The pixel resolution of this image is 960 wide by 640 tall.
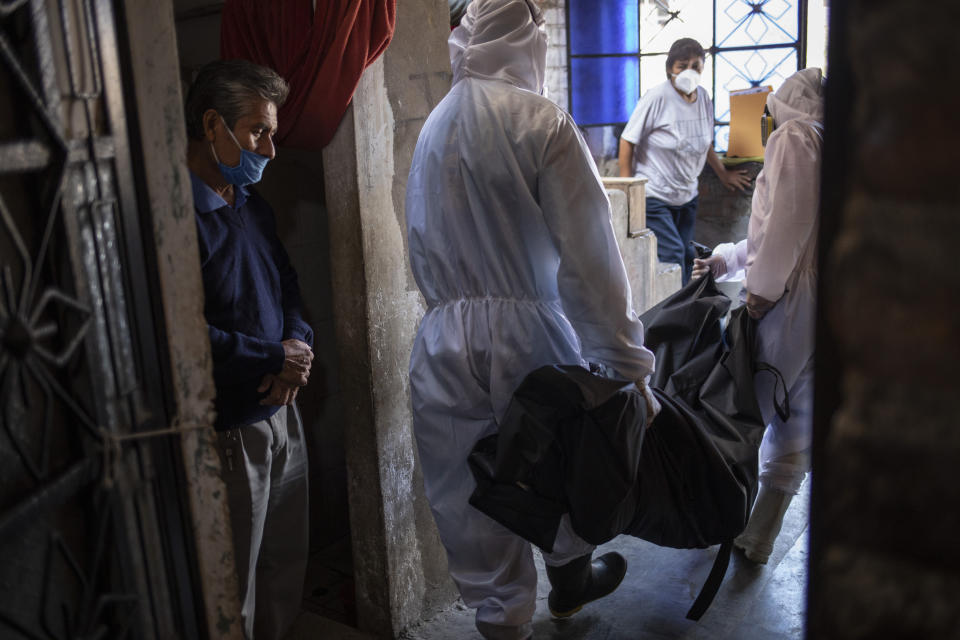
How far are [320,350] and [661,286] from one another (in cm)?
203

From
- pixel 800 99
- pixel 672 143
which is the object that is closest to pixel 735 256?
pixel 800 99

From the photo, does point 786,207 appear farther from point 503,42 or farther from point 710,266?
point 503,42

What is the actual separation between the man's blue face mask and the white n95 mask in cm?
403

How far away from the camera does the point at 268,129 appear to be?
2.29 m

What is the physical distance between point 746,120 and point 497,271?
15.3 feet

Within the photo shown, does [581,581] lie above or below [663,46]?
below

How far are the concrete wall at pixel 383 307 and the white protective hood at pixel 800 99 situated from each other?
4.06ft

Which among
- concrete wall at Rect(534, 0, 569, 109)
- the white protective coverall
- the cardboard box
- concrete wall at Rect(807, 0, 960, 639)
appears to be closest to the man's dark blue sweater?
the white protective coverall

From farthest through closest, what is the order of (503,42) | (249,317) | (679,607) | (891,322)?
(679,607) → (503,42) → (249,317) → (891,322)

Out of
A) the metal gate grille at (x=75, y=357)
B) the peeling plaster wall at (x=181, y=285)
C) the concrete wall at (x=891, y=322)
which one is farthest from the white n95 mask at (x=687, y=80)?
the concrete wall at (x=891, y=322)

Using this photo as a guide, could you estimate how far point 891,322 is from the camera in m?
0.64

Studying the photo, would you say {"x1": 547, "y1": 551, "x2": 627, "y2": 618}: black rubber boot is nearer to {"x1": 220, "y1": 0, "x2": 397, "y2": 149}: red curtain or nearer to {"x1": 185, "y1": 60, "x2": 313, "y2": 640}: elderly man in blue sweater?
{"x1": 185, "y1": 60, "x2": 313, "y2": 640}: elderly man in blue sweater

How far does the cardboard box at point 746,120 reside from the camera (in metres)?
6.24

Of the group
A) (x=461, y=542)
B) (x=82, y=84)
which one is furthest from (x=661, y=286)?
(x=82, y=84)
